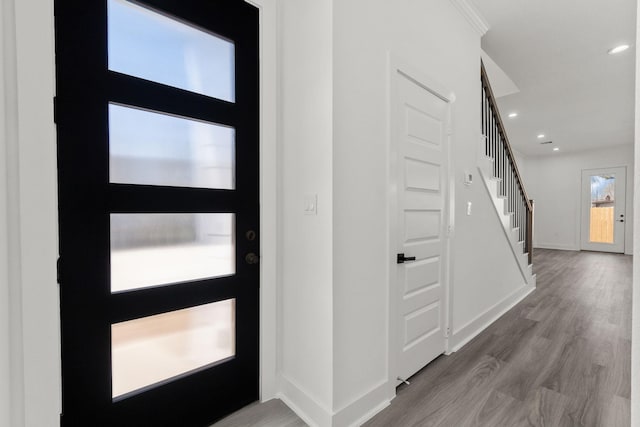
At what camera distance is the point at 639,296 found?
50 cm

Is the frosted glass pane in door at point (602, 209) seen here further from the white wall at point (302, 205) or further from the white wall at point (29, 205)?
the white wall at point (29, 205)

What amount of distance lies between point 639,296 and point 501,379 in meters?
1.94

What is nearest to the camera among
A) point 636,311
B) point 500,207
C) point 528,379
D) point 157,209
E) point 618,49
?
point 636,311

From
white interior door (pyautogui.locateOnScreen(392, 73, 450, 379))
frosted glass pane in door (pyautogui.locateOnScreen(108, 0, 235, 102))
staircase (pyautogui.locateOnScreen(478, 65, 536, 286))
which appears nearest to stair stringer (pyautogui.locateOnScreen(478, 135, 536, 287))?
staircase (pyautogui.locateOnScreen(478, 65, 536, 286))

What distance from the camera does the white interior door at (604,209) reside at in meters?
7.50

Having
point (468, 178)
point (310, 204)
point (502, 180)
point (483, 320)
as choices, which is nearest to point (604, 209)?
point (502, 180)

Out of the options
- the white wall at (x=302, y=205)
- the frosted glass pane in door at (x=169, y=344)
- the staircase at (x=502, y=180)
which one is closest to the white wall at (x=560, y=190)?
the staircase at (x=502, y=180)

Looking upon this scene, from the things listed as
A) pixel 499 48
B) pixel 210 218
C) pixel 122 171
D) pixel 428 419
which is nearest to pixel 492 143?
pixel 499 48

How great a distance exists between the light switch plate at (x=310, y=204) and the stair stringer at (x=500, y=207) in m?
2.00

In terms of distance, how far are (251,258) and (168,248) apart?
0.44 metres

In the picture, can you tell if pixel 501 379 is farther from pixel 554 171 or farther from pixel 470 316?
pixel 554 171

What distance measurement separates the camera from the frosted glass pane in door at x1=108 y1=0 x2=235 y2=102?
4.12 ft

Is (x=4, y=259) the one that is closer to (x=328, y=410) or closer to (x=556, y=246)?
(x=328, y=410)

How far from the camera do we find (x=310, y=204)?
5.24 ft
